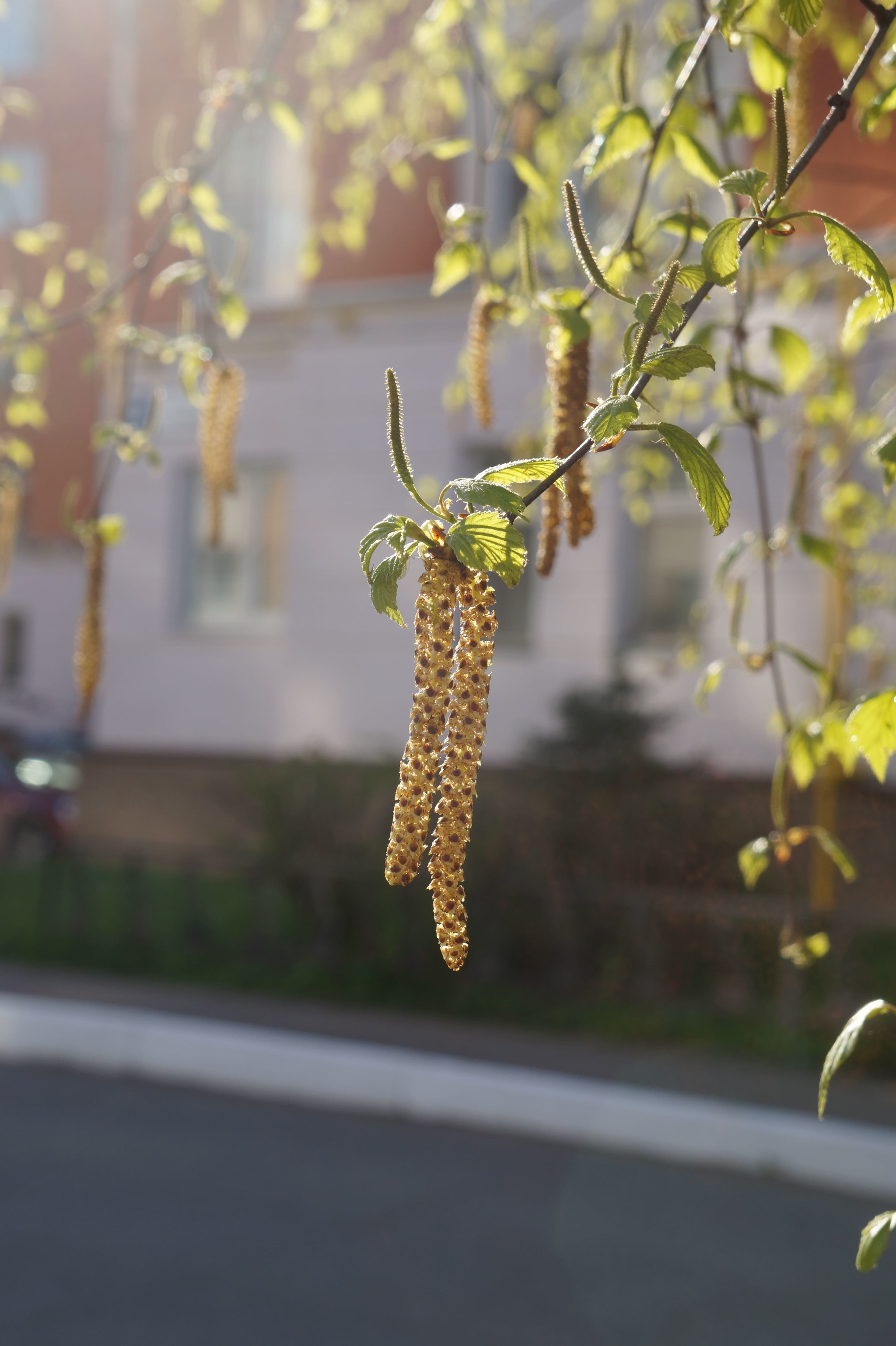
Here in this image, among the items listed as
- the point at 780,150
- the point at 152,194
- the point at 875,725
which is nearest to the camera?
the point at 780,150

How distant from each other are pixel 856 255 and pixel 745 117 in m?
1.62

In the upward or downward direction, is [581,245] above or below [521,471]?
above

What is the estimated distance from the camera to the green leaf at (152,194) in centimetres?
324

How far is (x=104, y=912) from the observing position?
34.9ft

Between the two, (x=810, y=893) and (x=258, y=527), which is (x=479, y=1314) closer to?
(x=810, y=893)

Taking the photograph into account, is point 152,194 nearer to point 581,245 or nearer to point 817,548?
point 817,548

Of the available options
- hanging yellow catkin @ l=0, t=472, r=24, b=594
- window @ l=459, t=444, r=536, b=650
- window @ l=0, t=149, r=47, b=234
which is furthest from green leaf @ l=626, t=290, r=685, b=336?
window @ l=0, t=149, r=47, b=234

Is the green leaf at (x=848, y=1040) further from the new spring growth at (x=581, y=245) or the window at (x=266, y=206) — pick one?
the window at (x=266, y=206)

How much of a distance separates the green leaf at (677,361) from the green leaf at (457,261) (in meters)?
1.66

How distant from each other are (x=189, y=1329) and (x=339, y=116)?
20.4 feet

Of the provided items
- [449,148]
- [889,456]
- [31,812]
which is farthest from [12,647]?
[889,456]

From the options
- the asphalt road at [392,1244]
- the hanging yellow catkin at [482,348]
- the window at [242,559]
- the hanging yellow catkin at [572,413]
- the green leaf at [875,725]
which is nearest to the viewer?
the green leaf at [875,725]

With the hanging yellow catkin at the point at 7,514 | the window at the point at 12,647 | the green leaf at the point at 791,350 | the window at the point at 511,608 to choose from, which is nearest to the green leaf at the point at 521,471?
the green leaf at the point at 791,350

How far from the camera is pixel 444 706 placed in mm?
1259
